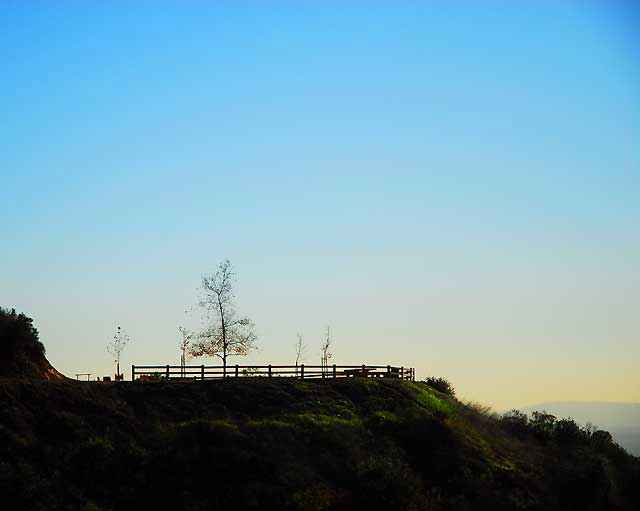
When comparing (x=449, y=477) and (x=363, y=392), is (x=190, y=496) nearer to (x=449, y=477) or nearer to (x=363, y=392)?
(x=449, y=477)

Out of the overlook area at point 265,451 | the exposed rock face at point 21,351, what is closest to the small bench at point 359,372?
the overlook area at point 265,451

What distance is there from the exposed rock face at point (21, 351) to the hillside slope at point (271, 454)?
474 cm

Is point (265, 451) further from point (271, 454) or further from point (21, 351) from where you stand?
point (21, 351)

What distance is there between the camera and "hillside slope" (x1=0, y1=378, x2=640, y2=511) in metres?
42.3

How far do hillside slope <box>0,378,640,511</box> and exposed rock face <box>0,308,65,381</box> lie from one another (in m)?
4.74

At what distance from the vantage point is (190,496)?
4269 cm

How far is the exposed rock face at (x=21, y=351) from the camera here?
5369 centimetres

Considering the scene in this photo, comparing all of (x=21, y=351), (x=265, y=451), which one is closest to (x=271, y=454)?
(x=265, y=451)

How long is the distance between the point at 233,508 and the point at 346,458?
940 cm

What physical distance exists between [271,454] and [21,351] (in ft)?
61.1

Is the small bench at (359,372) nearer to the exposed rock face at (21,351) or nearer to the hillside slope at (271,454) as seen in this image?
the hillside slope at (271,454)

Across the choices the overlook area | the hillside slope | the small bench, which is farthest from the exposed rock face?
the small bench

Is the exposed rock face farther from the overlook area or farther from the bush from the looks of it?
the bush

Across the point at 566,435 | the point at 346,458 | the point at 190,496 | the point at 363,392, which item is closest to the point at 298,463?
the point at 346,458
